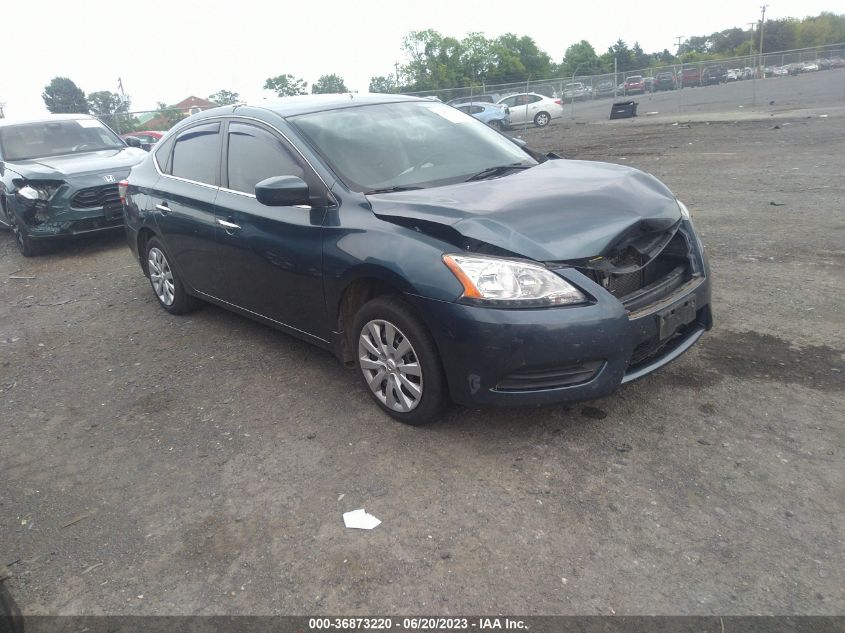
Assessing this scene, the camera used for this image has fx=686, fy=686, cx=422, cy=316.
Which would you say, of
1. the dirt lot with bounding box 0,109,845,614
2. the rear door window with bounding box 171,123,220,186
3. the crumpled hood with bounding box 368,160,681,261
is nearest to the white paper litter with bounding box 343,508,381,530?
the dirt lot with bounding box 0,109,845,614

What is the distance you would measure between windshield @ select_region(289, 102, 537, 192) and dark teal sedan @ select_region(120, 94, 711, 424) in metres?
0.01

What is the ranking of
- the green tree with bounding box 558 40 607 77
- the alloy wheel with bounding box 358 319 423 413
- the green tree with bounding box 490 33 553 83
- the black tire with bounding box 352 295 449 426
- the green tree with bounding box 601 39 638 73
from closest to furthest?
the black tire with bounding box 352 295 449 426 < the alloy wheel with bounding box 358 319 423 413 < the green tree with bounding box 490 33 553 83 < the green tree with bounding box 558 40 607 77 < the green tree with bounding box 601 39 638 73

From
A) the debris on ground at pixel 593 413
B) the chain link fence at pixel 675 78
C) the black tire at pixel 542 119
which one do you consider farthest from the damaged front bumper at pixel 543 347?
the chain link fence at pixel 675 78

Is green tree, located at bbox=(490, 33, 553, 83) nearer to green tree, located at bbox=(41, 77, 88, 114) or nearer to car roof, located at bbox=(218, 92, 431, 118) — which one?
green tree, located at bbox=(41, 77, 88, 114)

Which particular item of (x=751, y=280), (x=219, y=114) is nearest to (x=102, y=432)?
(x=219, y=114)

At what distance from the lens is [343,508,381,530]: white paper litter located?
3.02m

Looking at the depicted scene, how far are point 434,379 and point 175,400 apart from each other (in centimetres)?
195

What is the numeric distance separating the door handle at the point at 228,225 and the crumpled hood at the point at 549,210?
1244 mm

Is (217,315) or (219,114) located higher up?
(219,114)

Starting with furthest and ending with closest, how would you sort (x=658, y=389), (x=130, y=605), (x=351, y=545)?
(x=658, y=389) < (x=351, y=545) < (x=130, y=605)

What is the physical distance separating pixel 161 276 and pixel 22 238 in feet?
14.0

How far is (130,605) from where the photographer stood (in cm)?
269

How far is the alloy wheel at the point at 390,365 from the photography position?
11.9 ft

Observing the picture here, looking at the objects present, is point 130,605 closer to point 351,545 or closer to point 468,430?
point 351,545
